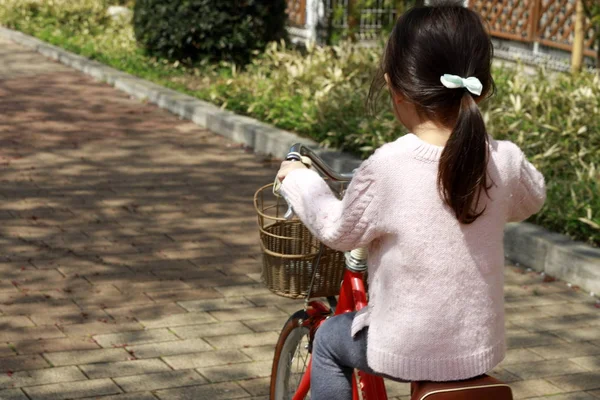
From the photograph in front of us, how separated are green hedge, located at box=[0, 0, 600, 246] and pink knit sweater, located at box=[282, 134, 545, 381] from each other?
3731mm

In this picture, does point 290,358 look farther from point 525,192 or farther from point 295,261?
point 525,192

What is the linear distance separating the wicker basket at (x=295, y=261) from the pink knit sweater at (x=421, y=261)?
0.39 meters

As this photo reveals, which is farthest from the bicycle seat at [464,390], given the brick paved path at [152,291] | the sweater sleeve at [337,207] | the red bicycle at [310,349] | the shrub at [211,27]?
the shrub at [211,27]

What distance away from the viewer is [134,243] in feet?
20.3

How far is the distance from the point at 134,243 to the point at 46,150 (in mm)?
2858

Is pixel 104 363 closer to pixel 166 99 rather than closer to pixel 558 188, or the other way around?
pixel 558 188

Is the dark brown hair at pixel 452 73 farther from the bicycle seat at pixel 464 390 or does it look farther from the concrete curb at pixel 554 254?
the concrete curb at pixel 554 254

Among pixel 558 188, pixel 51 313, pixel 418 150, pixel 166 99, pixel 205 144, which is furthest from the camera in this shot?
pixel 166 99

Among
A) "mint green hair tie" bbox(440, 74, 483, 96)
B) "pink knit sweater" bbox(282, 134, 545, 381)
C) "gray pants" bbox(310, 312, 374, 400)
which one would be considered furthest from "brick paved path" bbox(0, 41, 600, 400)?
"mint green hair tie" bbox(440, 74, 483, 96)

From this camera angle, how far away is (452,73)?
229cm

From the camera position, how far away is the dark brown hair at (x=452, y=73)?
2244mm

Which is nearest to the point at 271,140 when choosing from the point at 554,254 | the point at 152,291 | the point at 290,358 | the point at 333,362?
the point at 554,254

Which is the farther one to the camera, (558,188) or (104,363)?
(558,188)

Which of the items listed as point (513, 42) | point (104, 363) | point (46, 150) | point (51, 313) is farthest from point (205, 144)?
point (513, 42)
